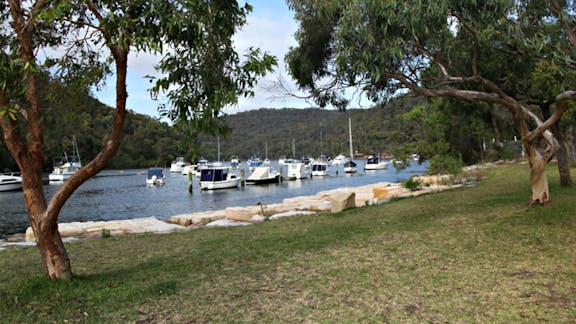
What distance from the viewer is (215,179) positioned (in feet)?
129

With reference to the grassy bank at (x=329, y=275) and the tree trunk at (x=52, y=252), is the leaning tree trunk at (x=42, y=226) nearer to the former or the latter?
the tree trunk at (x=52, y=252)

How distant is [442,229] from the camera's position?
26.8 feet

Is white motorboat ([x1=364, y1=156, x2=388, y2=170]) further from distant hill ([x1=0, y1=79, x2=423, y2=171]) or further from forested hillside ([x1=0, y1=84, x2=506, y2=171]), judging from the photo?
distant hill ([x1=0, y1=79, x2=423, y2=171])

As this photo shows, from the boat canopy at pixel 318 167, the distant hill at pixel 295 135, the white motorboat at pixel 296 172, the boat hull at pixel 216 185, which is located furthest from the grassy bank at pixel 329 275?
the distant hill at pixel 295 135

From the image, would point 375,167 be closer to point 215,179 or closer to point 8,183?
point 215,179

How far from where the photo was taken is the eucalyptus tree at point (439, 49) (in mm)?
7195

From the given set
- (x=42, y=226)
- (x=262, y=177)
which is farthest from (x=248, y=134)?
(x=42, y=226)

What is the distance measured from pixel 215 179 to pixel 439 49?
31.0m

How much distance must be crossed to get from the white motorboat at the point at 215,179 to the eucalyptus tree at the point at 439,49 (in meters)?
28.9

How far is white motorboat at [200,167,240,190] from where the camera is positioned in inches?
1527

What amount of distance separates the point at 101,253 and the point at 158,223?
5.10m

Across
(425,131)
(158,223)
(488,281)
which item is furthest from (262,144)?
(488,281)

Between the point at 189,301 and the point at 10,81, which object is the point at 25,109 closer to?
the point at 10,81

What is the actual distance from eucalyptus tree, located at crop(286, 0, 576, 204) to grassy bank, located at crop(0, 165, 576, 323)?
229 cm
